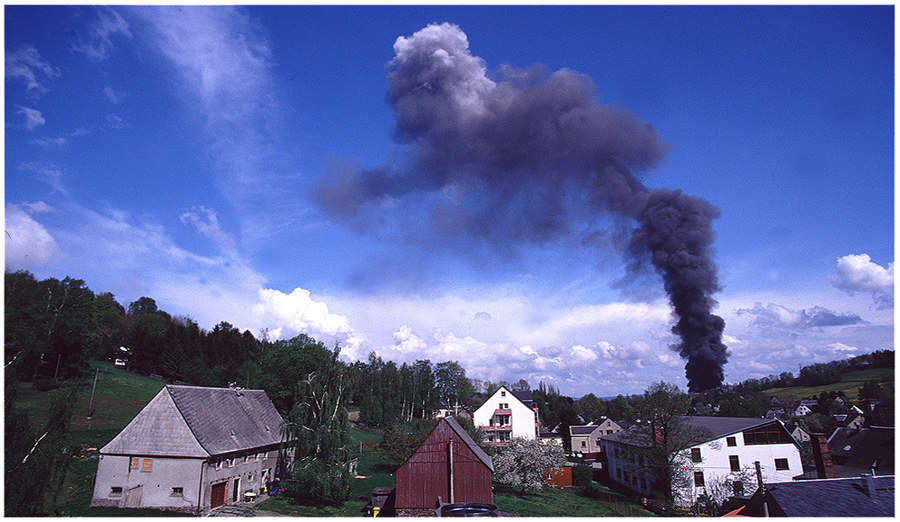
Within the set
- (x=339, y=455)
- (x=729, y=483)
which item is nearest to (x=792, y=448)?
(x=729, y=483)

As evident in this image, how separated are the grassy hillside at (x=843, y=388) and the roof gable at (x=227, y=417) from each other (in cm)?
9570

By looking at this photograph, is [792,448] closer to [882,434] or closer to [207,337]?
[882,434]

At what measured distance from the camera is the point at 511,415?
62469 mm

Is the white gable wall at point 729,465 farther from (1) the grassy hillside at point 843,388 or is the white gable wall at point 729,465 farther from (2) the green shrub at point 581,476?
(1) the grassy hillside at point 843,388

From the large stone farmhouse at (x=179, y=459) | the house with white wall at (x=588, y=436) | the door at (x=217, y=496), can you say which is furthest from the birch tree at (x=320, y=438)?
the house with white wall at (x=588, y=436)

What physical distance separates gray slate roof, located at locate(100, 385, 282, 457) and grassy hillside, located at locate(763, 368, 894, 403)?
97.7m

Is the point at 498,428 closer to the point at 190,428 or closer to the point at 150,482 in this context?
the point at 190,428

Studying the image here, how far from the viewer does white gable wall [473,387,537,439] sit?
62.1m

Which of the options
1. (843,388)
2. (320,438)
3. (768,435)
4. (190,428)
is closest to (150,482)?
(190,428)

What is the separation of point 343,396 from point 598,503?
931 inches

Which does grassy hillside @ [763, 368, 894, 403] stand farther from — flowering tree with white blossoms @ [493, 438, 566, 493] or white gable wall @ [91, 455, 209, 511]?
white gable wall @ [91, 455, 209, 511]

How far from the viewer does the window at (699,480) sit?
123ft

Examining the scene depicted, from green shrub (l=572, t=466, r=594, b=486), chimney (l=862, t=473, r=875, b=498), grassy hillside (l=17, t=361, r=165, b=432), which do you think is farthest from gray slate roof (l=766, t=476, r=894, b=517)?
grassy hillside (l=17, t=361, r=165, b=432)

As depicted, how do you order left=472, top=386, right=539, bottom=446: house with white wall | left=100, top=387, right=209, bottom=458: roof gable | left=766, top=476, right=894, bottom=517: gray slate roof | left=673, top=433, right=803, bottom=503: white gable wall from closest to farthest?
left=766, top=476, right=894, bottom=517: gray slate roof < left=100, top=387, right=209, bottom=458: roof gable < left=673, top=433, right=803, bottom=503: white gable wall < left=472, top=386, right=539, bottom=446: house with white wall
